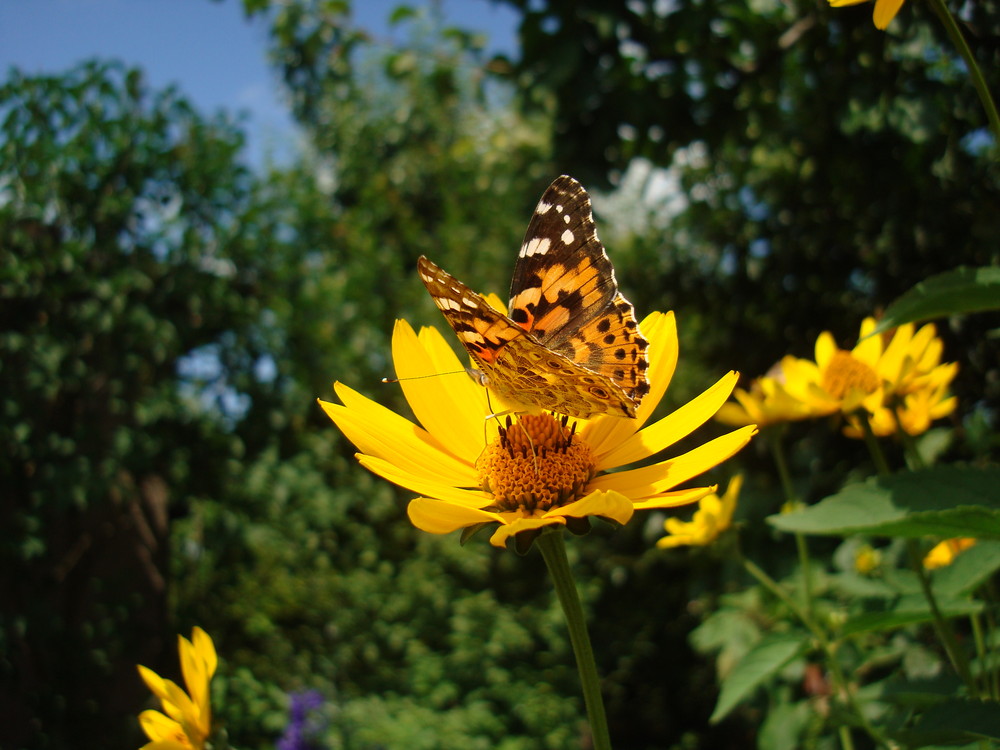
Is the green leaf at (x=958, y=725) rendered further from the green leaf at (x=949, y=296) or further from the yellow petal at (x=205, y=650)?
the yellow petal at (x=205, y=650)

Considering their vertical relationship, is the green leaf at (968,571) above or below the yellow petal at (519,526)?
below

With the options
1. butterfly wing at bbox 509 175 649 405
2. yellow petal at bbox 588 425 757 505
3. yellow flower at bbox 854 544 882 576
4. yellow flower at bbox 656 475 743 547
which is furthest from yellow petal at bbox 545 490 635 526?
yellow flower at bbox 854 544 882 576

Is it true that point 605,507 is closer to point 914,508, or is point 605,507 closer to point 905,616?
point 914,508

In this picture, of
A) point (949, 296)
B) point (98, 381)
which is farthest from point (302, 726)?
point (949, 296)

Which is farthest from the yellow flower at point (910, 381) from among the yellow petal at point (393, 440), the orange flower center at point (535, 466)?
the yellow petal at point (393, 440)

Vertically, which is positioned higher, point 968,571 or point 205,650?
point 205,650
